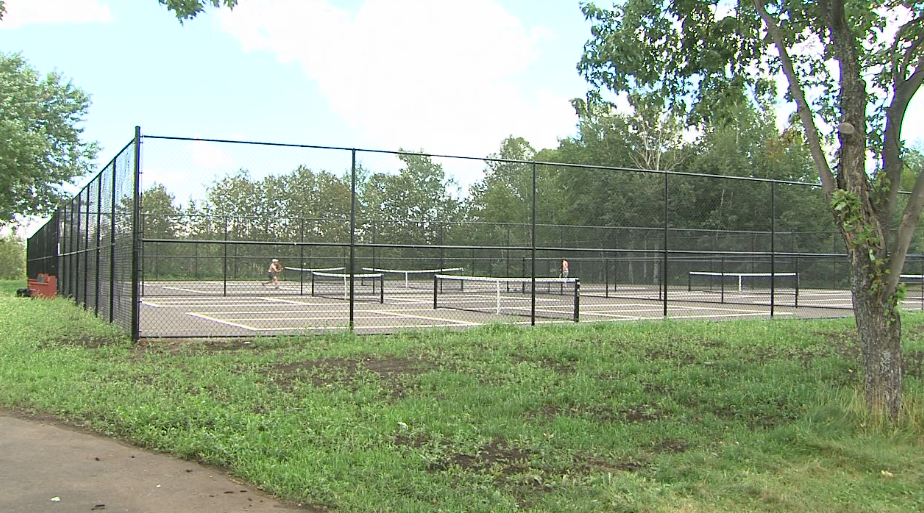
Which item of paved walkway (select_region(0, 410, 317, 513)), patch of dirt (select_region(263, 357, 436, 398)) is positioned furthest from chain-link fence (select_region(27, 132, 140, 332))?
paved walkway (select_region(0, 410, 317, 513))

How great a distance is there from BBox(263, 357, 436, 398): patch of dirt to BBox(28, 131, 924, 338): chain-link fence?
195 centimetres

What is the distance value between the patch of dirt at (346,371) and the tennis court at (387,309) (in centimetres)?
239

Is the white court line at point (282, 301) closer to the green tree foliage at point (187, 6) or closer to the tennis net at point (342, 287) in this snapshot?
the tennis net at point (342, 287)

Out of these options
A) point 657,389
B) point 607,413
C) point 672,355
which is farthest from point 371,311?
point 607,413

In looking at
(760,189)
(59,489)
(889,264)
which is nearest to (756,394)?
(889,264)

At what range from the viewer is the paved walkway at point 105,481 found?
362 cm

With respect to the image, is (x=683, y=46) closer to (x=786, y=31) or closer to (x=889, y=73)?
(x=786, y=31)

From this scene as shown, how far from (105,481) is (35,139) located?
28454mm

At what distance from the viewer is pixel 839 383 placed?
6.51 meters

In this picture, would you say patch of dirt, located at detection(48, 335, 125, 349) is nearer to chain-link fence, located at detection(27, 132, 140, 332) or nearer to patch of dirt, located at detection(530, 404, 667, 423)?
chain-link fence, located at detection(27, 132, 140, 332)

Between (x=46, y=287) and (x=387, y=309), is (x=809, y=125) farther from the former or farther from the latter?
(x=46, y=287)

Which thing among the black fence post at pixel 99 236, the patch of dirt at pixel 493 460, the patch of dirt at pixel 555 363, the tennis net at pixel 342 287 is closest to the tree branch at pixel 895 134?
the patch of dirt at pixel 555 363

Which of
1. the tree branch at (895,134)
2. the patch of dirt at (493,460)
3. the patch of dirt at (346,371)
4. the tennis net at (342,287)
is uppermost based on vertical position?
the tree branch at (895,134)

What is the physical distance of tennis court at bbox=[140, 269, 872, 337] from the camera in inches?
450
